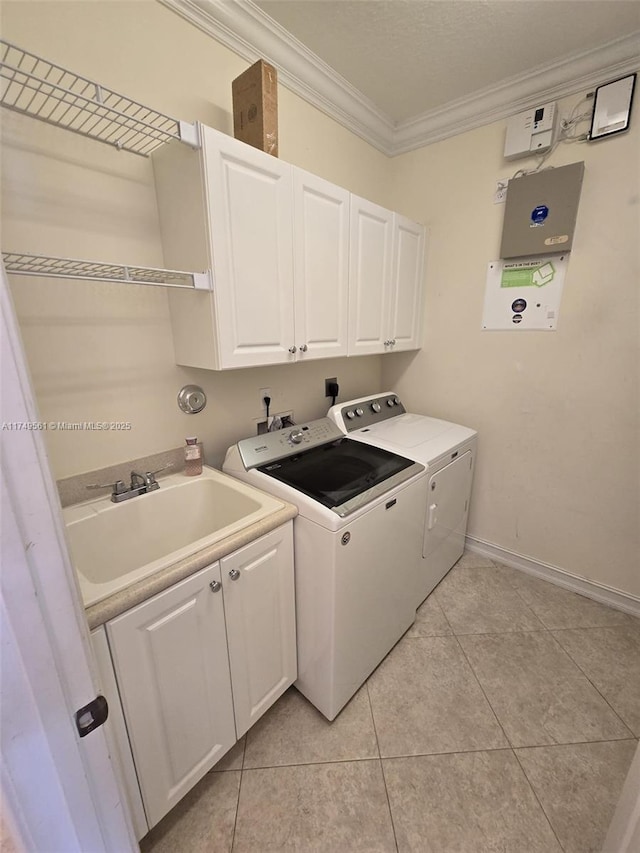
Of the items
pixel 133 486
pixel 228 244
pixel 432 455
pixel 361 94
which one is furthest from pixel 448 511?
pixel 361 94

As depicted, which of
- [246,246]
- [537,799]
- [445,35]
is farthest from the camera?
[445,35]

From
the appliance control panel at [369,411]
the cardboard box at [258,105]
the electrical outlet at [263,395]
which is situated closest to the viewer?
the cardboard box at [258,105]

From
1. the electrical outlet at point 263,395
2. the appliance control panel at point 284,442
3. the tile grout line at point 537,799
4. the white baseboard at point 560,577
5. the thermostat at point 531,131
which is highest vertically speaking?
the thermostat at point 531,131

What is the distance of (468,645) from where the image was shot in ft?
5.68

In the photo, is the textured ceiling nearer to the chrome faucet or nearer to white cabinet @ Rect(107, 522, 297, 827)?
the chrome faucet

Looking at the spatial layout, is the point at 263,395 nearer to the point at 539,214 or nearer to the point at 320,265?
the point at 320,265

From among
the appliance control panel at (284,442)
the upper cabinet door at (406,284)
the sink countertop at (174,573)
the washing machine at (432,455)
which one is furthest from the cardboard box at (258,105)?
the sink countertop at (174,573)

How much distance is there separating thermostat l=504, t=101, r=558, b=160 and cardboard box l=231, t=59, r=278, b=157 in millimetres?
1284

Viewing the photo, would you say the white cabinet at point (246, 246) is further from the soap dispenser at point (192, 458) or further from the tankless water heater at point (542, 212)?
the tankless water heater at point (542, 212)

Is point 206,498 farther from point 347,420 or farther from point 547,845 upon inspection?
point 547,845

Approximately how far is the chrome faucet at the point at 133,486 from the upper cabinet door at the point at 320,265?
800 millimetres

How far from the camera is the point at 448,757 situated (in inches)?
50.3

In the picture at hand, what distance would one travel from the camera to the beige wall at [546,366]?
1.68 meters

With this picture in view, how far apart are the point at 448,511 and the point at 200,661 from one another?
1445 millimetres
